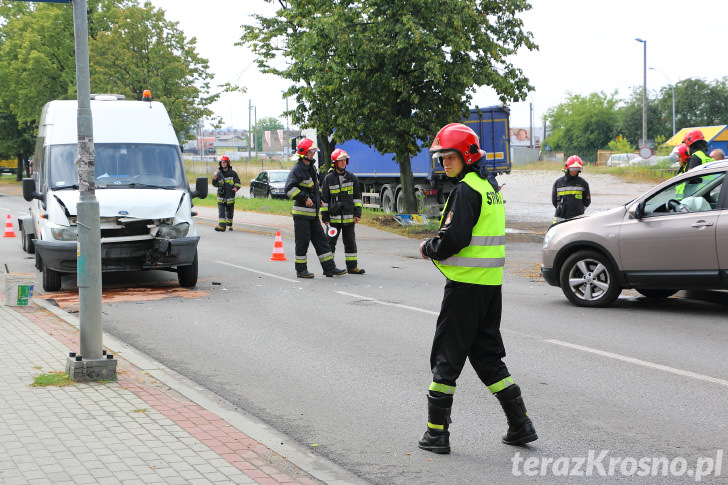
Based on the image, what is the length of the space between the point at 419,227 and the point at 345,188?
32.9 feet

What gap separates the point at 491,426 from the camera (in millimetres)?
5809

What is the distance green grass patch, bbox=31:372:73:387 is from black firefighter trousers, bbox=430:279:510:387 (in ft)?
10.2

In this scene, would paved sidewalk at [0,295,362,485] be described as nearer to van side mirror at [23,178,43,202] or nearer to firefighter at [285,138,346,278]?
van side mirror at [23,178,43,202]

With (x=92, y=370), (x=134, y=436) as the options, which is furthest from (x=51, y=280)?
(x=134, y=436)

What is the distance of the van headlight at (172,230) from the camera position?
1162 cm

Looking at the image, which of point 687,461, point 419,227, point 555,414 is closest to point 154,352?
point 555,414

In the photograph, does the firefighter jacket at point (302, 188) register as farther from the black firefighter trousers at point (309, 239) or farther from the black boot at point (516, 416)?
the black boot at point (516, 416)

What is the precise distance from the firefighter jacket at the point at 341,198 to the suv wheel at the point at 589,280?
4.10m

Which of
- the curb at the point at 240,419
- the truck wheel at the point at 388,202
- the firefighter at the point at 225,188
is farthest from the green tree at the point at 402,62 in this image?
the curb at the point at 240,419

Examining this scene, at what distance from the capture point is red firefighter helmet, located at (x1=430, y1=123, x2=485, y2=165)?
5.11m

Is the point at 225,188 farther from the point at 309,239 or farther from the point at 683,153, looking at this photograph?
the point at 683,153

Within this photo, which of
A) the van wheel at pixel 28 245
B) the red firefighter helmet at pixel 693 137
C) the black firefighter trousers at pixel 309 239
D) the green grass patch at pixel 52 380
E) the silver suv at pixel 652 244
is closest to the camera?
the green grass patch at pixel 52 380

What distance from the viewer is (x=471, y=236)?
16.9 ft

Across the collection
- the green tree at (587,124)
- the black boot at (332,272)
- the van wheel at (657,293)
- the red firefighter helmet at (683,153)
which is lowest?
the van wheel at (657,293)
